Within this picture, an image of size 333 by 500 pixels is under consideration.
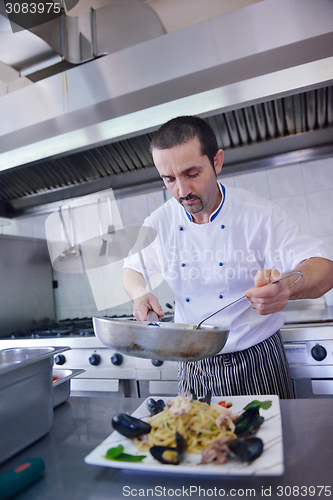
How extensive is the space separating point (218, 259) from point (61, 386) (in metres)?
0.71

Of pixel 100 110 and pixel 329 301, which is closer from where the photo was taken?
pixel 100 110

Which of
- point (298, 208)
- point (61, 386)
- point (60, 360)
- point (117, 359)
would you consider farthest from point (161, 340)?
point (298, 208)

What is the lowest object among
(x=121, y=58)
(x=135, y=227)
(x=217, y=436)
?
(x=217, y=436)

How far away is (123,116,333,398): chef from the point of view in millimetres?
1146

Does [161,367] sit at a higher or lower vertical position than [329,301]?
lower

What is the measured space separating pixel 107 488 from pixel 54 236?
8.94 ft

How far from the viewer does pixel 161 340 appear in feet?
2.26

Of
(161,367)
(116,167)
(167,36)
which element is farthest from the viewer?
(116,167)

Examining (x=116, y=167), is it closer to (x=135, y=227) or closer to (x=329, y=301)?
(x=135, y=227)

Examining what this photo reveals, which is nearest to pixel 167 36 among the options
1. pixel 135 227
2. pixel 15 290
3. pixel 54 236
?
pixel 135 227

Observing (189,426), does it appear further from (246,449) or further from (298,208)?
(298,208)

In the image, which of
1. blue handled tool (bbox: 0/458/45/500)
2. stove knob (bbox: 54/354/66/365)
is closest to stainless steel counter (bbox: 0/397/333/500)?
blue handled tool (bbox: 0/458/45/500)

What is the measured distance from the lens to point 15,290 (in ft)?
9.11

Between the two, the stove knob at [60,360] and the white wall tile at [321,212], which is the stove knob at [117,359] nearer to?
the stove knob at [60,360]
